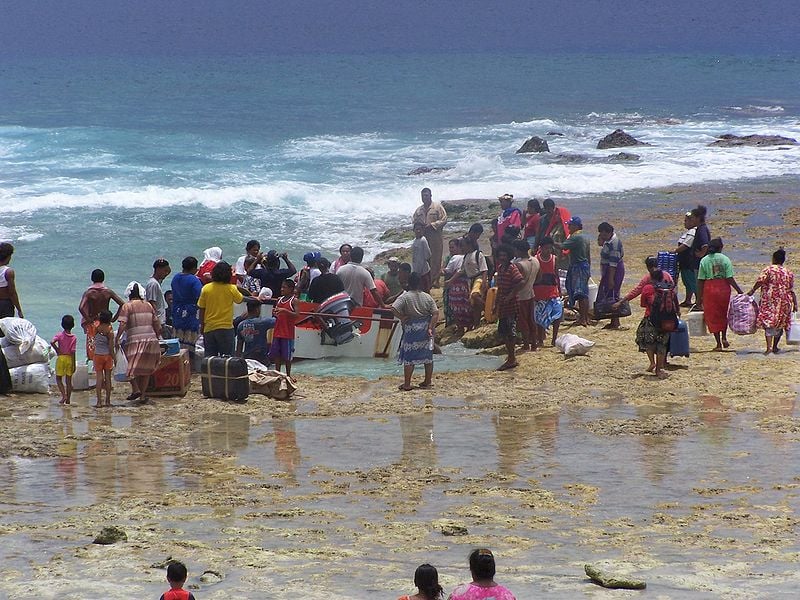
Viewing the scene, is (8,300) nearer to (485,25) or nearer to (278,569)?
(278,569)

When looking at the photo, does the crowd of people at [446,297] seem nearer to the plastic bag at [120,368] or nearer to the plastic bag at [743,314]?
the plastic bag at [743,314]

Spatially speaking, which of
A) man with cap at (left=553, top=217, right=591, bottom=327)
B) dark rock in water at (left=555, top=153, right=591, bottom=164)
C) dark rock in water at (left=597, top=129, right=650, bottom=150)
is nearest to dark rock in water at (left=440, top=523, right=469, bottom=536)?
man with cap at (left=553, top=217, right=591, bottom=327)

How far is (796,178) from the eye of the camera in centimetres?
2797

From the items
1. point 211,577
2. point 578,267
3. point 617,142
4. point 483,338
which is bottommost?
point 211,577

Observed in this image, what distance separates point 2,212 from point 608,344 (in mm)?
18632

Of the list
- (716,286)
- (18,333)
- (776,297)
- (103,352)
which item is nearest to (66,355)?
(103,352)

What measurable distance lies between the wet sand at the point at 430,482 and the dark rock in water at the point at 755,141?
2250 cm

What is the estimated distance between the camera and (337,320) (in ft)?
46.1

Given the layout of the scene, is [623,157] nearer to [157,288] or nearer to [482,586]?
[157,288]

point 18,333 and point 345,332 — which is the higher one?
point 18,333

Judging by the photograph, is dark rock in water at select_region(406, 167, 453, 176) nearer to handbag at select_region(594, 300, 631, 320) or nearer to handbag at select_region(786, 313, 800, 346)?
handbag at select_region(594, 300, 631, 320)

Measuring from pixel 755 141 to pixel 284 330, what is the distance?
25.1 meters

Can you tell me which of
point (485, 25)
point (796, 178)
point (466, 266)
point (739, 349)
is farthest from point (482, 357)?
point (485, 25)

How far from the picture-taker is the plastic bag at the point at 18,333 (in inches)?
494
